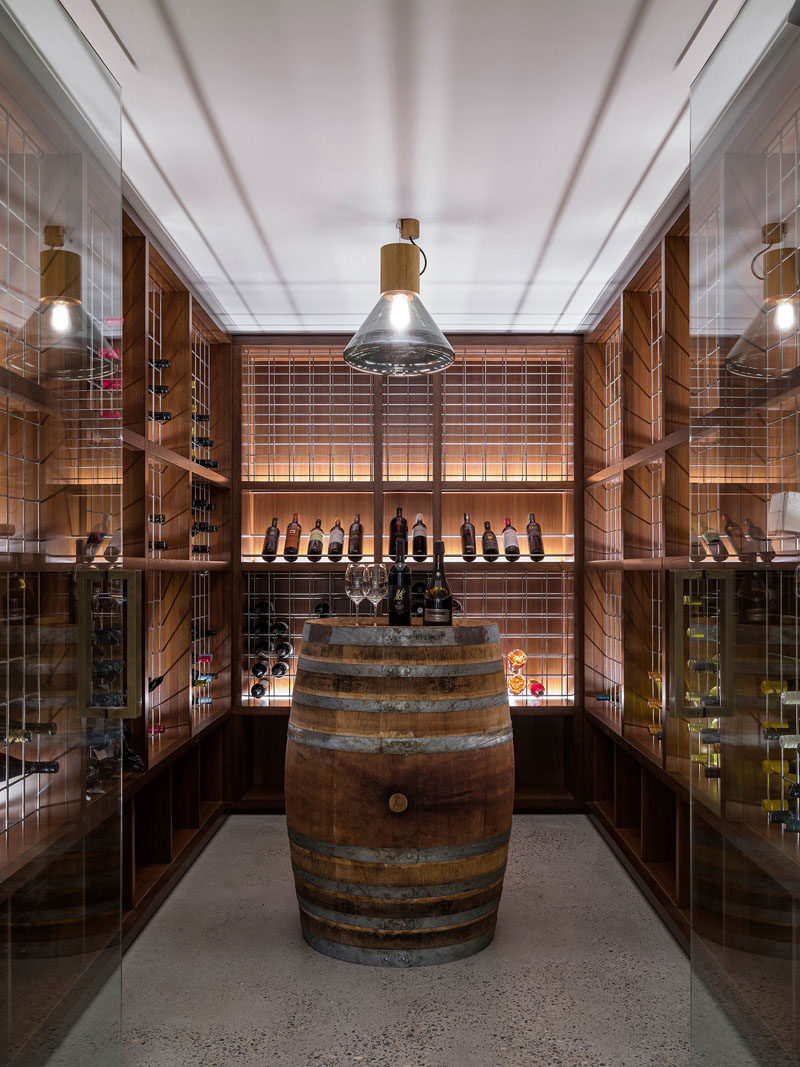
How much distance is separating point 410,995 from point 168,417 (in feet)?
7.67

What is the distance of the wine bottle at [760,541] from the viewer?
150cm

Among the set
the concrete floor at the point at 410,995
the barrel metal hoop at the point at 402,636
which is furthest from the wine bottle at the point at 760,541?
the barrel metal hoop at the point at 402,636

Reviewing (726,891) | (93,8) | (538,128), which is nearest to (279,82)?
(93,8)

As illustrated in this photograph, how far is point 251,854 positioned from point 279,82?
3130 millimetres

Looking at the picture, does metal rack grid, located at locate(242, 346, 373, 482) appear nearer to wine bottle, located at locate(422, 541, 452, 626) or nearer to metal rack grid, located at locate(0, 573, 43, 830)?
wine bottle, located at locate(422, 541, 452, 626)

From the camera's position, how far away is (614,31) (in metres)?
2.07

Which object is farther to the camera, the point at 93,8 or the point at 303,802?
the point at 303,802

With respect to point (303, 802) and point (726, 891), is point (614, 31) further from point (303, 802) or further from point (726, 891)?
point (303, 802)

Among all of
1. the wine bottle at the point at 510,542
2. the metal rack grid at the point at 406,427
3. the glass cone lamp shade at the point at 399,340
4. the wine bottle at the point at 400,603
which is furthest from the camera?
the metal rack grid at the point at 406,427

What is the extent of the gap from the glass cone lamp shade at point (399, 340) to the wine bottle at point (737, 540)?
54.6 inches

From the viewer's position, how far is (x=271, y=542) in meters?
4.67

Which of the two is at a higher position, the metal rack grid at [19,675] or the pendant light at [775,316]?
the pendant light at [775,316]

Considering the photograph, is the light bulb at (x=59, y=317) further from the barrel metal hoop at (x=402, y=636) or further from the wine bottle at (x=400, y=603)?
the wine bottle at (x=400, y=603)

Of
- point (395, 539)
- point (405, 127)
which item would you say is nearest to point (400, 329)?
point (405, 127)
